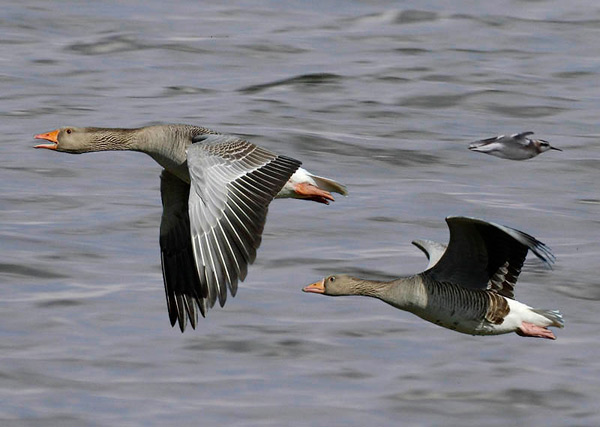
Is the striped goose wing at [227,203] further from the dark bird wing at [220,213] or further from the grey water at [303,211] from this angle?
the grey water at [303,211]

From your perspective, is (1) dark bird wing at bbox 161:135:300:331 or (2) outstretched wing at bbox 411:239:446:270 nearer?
(1) dark bird wing at bbox 161:135:300:331

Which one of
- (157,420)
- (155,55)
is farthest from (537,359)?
(155,55)

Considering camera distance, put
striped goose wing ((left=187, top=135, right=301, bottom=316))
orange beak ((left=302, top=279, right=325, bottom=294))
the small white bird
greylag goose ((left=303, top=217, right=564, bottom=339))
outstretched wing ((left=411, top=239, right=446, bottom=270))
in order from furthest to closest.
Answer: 1. the small white bird
2. outstretched wing ((left=411, top=239, right=446, bottom=270))
3. orange beak ((left=302, top=279, right=325, bottom=294))
4. greylag goose ((left=303, top=217, right=564, bottom=339))
5. striped goose wing ((left=187, top=135, right=301, bottom=316))

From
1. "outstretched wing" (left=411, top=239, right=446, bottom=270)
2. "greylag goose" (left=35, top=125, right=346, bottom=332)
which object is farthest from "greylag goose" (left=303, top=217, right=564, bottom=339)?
"greylag goose" (left=35, top=125, right=346, bottom=332)

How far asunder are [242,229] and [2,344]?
4.48 meters

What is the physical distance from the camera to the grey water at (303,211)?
1302 cm

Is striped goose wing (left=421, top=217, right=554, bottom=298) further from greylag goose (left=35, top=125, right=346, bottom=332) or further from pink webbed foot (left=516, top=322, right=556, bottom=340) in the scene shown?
greylag goose (left=35, top=125, right=346, bottom=332)

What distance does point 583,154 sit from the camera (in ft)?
67.1

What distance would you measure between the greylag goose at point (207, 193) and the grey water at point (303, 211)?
1409 millimetres

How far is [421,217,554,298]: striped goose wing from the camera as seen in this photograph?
11328mm

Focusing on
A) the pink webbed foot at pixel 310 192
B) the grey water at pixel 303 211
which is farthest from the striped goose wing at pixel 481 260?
the grey water at pixel 303 211

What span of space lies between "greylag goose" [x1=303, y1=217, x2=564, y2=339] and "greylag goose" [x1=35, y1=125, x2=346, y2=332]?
3.52 feet

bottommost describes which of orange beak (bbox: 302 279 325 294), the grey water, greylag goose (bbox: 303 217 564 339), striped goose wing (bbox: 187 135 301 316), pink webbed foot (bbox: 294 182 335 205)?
the grey water

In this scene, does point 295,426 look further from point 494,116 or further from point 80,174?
point 494,116
